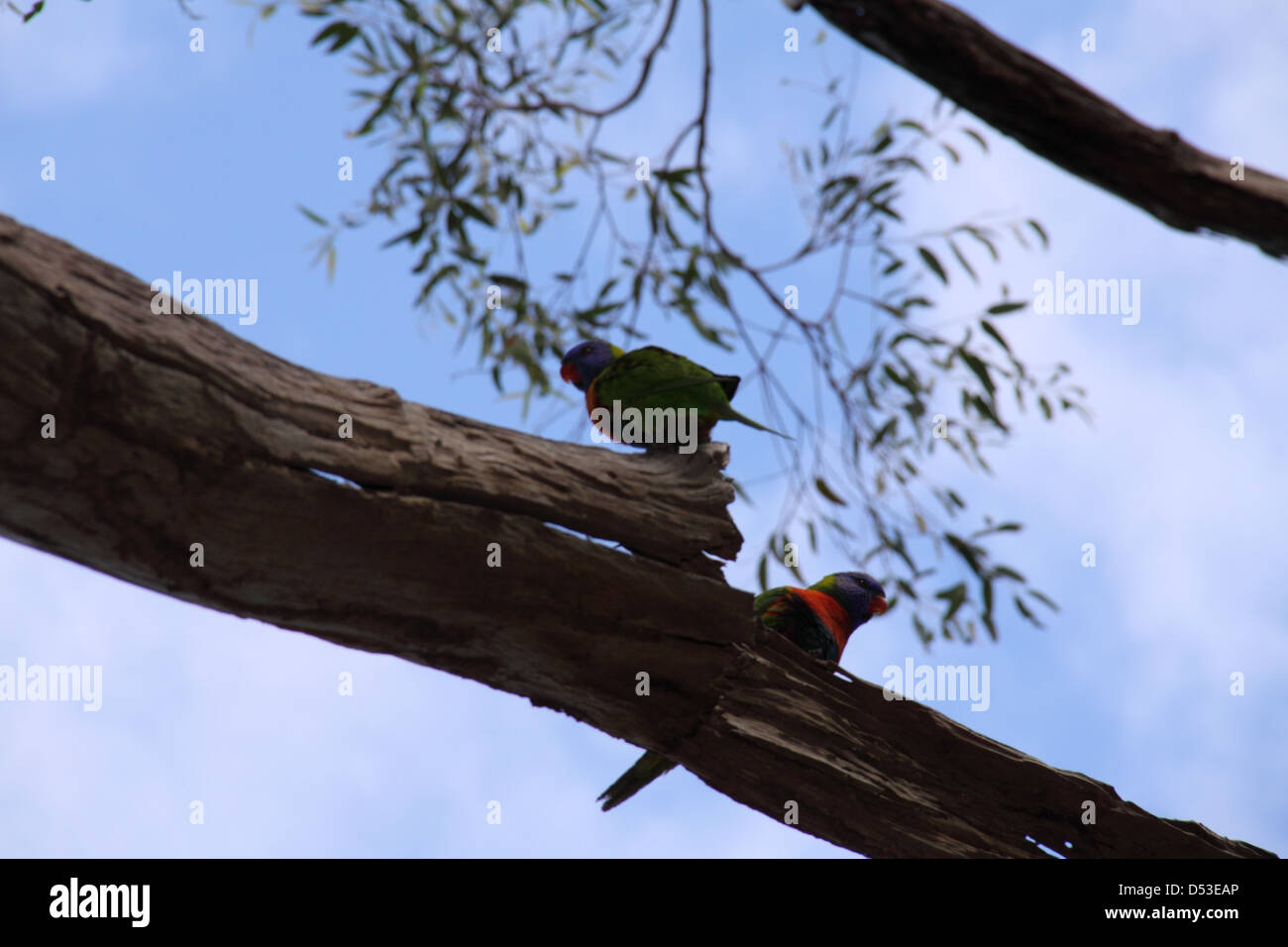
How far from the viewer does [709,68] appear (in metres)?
3.65

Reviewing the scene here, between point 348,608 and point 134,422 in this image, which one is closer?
point 134,422

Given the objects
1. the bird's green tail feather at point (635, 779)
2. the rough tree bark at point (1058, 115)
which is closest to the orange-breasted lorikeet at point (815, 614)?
the bird's green tail feather at point (635, 779)

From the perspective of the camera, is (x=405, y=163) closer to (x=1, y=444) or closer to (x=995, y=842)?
(x=1, y=444)

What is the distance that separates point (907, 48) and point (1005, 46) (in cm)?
17

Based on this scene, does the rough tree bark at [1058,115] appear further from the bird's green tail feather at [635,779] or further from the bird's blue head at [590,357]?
the bird's blue head at [590,357]

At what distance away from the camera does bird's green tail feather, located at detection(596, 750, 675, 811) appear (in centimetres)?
255

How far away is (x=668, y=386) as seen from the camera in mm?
2629

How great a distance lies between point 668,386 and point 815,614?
980mm

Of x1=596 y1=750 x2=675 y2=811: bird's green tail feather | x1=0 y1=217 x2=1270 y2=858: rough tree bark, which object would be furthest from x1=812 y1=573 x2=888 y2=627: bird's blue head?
x1=596 y1=750 x2=675 y2=811: bird's green tail feather

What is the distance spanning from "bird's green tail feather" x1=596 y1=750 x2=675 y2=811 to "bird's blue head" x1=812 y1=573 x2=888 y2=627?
1.05 metres

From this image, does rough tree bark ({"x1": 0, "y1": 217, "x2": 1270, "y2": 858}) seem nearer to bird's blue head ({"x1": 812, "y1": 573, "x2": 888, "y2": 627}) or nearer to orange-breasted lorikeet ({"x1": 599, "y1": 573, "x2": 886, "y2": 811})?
orange-breasted lorikeet ({"x1": 599, "y1": 573, "x2": 886, "y2": 811})

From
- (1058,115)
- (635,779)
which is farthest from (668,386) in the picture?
(1058,115)
